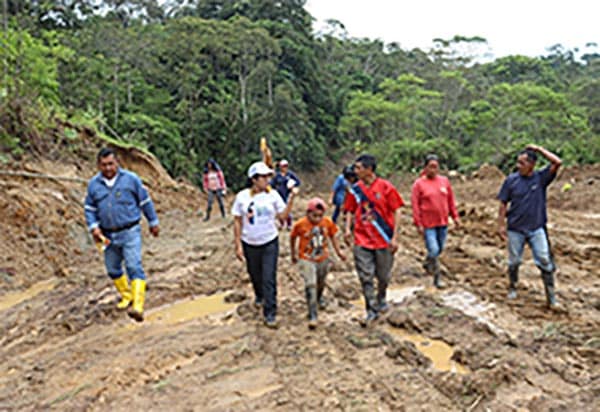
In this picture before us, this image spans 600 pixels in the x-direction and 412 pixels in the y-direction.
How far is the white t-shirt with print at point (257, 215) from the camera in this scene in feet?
16.5

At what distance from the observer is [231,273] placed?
7.72 m

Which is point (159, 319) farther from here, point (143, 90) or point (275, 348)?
point (143, 90)

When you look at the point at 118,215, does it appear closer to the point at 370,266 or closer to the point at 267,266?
the point at 267,266

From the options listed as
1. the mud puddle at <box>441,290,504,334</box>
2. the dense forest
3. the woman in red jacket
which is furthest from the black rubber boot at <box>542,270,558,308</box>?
the dense forest

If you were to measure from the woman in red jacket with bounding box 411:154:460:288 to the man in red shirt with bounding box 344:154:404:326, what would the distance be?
138 centimetres

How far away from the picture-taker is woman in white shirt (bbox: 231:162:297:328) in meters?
5.03

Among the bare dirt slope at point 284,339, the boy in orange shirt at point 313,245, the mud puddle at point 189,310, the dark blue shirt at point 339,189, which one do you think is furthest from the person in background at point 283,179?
the boy in orange shirt at point 313,245

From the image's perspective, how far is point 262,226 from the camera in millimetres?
5047

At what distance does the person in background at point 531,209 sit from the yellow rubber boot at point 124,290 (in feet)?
13.9

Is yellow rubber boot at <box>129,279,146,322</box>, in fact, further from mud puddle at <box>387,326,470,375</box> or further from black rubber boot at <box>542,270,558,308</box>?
black rubber boot at <box>542,270,558,308</box>

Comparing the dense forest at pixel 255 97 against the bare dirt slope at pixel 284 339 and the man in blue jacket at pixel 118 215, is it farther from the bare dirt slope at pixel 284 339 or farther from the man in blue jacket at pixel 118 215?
the man in blue jacket at pixel 118 215

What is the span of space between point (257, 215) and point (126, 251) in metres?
1.42

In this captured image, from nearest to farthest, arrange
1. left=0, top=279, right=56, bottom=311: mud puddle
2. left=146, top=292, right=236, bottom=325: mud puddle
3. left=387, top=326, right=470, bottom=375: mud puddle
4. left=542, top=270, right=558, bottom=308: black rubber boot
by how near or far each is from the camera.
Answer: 1. left=387, top=326, right=470, bottom=375: mud puddle
2. left=542, top=270, right=558, bottom=308: black rubber boot
3. left=146, top=292, right=236, bottom=325: mud puddle
4. left=0, top=279, right=56, bottom=311: mud puddle

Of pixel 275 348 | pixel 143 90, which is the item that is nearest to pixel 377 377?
pixel 275 348
